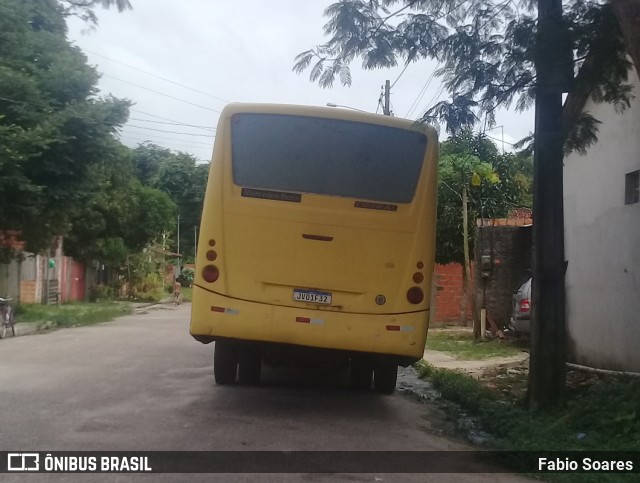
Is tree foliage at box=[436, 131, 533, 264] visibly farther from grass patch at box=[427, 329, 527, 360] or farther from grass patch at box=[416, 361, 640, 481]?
grass patch at box=[416, 361, 640, 481]

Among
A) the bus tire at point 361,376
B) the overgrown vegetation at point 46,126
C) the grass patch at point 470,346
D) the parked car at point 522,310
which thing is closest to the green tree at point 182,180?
the overgrown vegetation at point 46,126

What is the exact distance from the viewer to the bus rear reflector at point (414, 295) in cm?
798

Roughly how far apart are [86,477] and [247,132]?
4.03m

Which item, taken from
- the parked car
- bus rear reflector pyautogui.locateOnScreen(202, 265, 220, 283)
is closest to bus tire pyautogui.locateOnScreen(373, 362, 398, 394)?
bus rear reflector pyautogui.locateOnScreen(202, 265, 220, 283)

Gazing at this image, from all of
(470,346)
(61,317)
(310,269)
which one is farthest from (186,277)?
(310,269)

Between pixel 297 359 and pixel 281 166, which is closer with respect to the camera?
pixel 281 166

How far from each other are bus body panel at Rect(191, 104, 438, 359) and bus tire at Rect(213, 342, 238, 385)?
4.63 ft

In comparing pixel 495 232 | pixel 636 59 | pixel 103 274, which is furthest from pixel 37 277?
pixel 636 59

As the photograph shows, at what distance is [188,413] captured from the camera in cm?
789

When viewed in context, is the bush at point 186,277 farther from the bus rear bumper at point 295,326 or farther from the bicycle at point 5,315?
the bus rear bumper at point 295,326

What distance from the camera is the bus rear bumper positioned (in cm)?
782

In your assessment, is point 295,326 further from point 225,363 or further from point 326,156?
point 225,363

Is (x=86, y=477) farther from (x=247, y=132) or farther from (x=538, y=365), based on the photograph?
(x=538, y=365)

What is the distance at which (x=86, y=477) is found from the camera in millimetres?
5508
